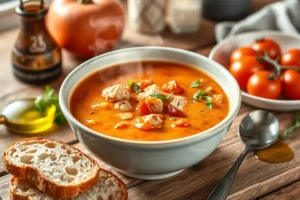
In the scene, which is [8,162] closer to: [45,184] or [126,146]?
[45,184]

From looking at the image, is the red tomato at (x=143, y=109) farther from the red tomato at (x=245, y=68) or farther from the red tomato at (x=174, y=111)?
the red tomato at (x=245, y=68)

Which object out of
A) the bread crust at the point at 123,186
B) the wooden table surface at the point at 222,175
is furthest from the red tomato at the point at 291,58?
the bread crust at the point at 123,186

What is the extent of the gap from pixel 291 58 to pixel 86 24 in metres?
1.04

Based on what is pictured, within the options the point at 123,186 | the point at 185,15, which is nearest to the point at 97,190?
the point at 123,186

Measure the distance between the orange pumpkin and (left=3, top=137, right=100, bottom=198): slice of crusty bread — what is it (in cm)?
88

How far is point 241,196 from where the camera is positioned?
6.11ft

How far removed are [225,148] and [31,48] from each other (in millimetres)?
1036

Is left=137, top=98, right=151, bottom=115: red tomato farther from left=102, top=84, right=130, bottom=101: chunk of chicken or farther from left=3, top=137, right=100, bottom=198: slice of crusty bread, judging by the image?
left=3, top=137, right=100, bottom=198: slice of crusty bread

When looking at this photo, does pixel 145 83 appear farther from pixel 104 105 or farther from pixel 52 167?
pixel 52 167

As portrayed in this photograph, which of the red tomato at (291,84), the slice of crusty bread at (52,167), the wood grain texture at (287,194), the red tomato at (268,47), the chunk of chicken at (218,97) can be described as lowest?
the wood grain texture at (287,194)

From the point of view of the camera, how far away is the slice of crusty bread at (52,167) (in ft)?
5.39

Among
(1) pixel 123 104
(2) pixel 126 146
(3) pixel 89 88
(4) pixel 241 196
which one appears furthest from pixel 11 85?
(4) pixel 241 196

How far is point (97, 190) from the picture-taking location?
173 cm

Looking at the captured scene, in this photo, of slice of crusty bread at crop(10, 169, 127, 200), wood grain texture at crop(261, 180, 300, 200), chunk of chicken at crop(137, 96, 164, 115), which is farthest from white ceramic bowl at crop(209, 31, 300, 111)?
slice of crusty bread at crop(10, 169, 127, 200)
